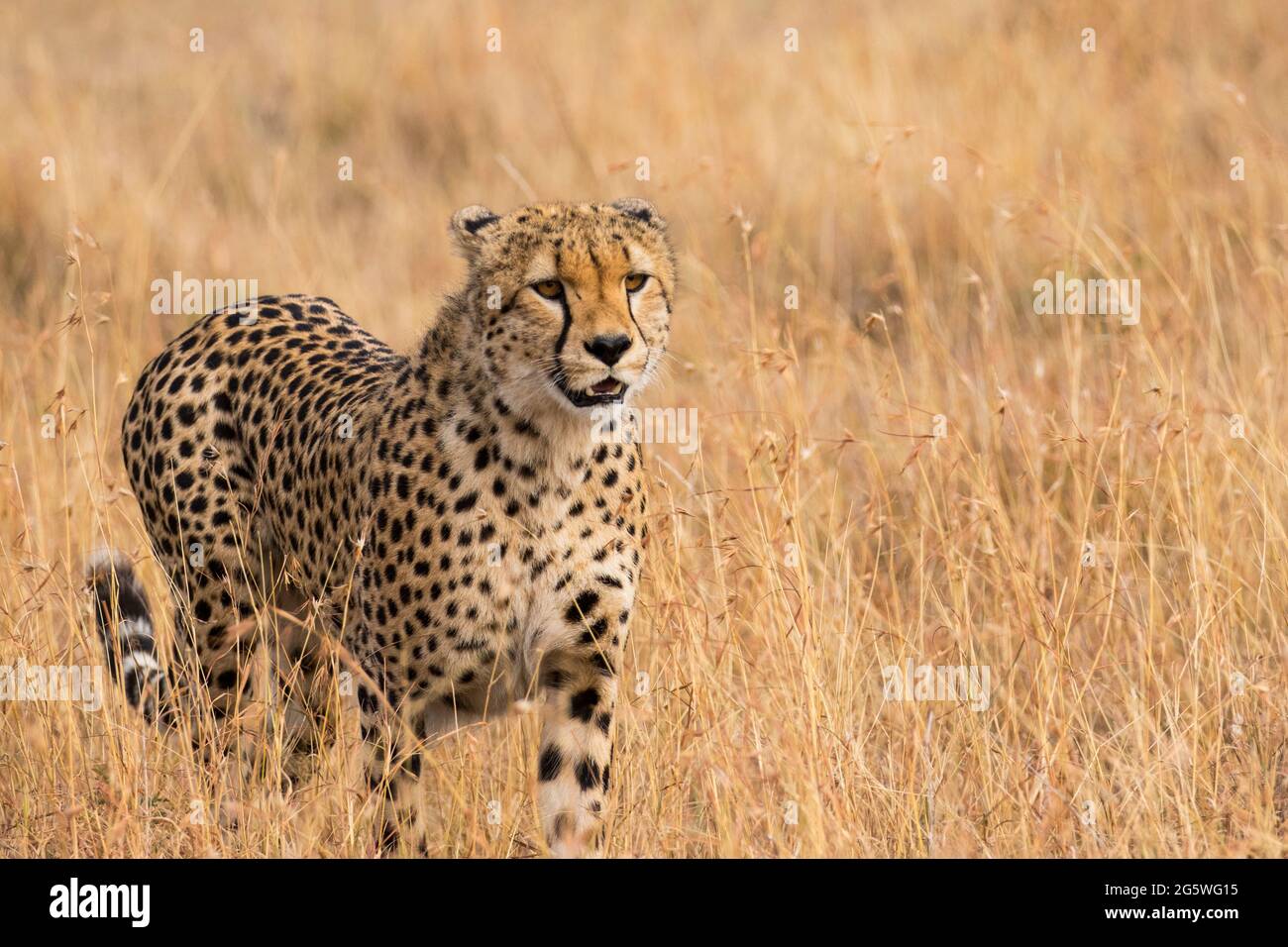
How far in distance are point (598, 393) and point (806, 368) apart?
2.72 m

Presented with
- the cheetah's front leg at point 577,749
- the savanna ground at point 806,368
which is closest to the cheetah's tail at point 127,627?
the savanna ground at point 806,368

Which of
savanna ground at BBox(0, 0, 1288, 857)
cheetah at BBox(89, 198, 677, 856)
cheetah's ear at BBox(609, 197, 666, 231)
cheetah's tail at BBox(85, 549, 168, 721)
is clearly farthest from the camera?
cheetah's tail at BBox(85, 549, 168, 721)

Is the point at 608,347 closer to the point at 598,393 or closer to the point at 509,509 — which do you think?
the point at 598,393

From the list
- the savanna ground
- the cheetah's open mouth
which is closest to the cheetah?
the cheetah's open mouth

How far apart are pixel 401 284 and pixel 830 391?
7.40 feet

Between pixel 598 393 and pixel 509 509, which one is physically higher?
pixel 598 393

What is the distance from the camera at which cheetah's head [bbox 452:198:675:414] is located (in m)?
3.04

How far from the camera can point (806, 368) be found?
225 inches

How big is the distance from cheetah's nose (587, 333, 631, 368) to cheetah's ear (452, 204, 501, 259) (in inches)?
17.8

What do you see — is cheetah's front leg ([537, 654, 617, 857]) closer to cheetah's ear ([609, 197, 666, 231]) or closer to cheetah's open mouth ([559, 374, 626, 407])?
cheetah's open mouth ([559, 374, 626, 407])

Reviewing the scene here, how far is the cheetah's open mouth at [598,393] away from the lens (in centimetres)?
306

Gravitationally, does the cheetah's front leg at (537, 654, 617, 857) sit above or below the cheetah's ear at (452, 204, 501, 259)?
below

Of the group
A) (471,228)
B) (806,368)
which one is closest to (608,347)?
(471,228)

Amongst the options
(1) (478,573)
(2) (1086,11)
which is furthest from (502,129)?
(1) (478,573)
